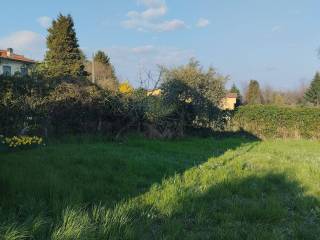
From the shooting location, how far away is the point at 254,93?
74.4 m

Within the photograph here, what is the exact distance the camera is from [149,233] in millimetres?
5309

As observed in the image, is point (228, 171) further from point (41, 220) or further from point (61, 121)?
point (61, 121)

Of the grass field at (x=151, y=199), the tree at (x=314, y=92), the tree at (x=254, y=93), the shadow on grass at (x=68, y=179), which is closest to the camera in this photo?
the grass field at (x=151, y=199)

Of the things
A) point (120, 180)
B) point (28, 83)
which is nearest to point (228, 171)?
point (120, 180)

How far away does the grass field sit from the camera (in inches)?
204

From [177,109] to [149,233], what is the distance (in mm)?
17111

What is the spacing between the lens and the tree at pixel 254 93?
241 feet

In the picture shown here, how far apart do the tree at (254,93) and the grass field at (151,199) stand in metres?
63.5

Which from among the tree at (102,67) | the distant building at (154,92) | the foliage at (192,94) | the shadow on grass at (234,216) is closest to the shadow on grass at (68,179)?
the shadow on grass at (234,216)

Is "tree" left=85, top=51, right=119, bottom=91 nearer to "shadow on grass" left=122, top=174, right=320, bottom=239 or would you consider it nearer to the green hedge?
the green hedge

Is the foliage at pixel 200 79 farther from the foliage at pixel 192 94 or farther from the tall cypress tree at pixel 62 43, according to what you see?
the tall cypress tree at pixel 62 43

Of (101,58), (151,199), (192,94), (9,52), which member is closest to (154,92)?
(192,94)

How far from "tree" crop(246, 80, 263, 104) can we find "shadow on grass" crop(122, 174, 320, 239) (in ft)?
218

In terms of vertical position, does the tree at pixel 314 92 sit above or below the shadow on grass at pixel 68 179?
above
